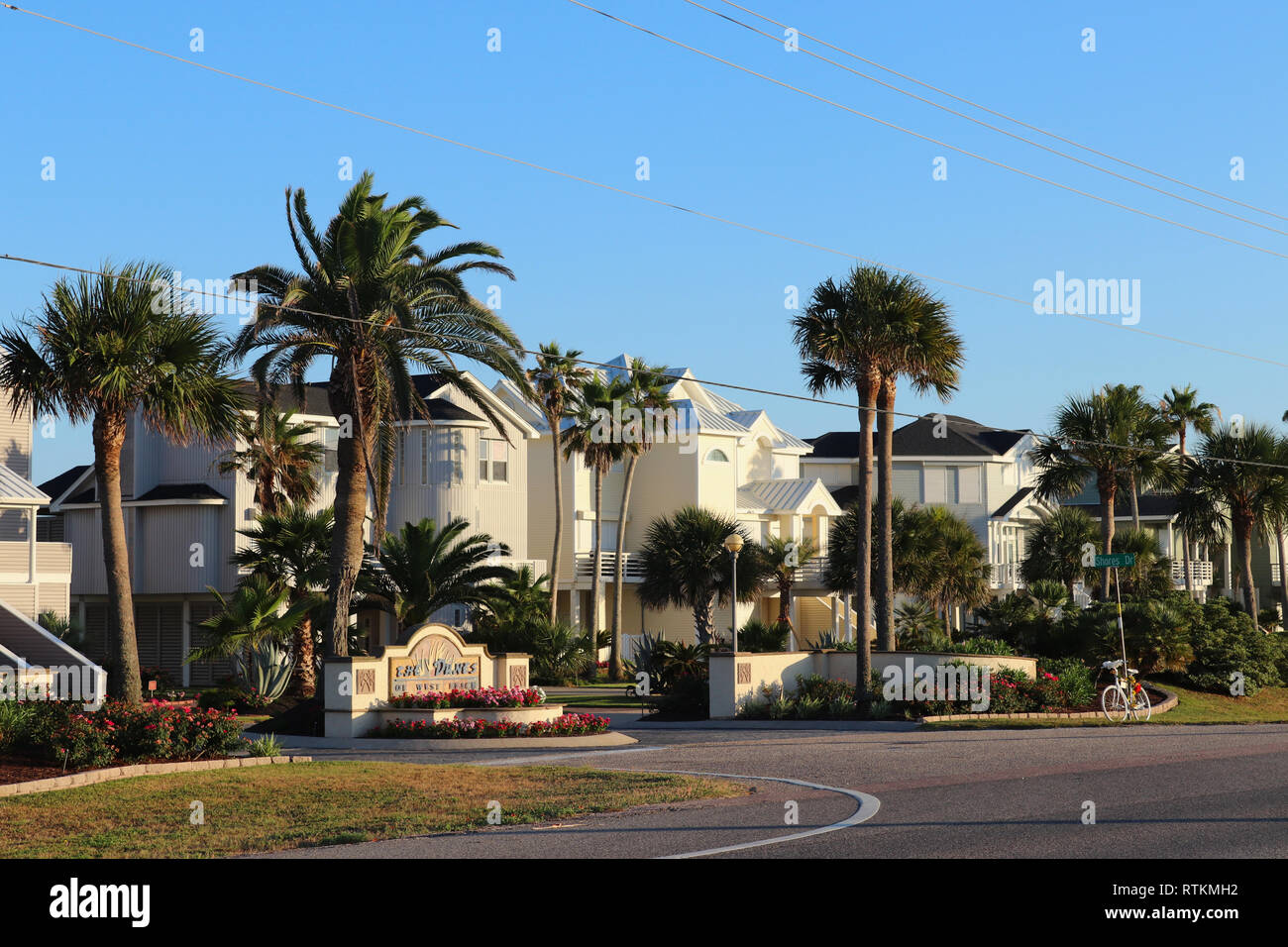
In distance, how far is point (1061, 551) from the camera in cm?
4688

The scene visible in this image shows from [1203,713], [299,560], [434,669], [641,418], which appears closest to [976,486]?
[641,418]

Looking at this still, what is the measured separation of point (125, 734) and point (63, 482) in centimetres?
2997

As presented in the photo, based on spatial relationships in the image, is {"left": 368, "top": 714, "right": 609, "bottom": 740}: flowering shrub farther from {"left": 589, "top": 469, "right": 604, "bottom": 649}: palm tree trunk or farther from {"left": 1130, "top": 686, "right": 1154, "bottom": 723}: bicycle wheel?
{"left": 589, "top": 469, "right": 604, "bottom": 649}: palm tree trunk

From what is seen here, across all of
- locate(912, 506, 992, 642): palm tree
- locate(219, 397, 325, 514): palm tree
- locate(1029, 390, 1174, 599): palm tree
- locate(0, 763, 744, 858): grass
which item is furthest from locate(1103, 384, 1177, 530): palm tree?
locate(0, 763, 744, 858): grass

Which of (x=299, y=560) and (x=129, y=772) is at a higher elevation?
(x=299, y=560)

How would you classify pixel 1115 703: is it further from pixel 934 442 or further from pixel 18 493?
pixel 934 442

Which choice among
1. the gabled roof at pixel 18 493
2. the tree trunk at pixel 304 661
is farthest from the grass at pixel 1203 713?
the gabled roof at pixel 18 493

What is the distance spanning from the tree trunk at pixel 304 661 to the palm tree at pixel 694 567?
41.4ft

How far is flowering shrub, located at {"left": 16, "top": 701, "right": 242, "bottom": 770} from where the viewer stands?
16891mm

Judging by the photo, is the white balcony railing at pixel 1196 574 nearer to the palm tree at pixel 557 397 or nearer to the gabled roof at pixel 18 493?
the palm tree at pixel 557 397

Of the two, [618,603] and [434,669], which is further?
[618,603]
